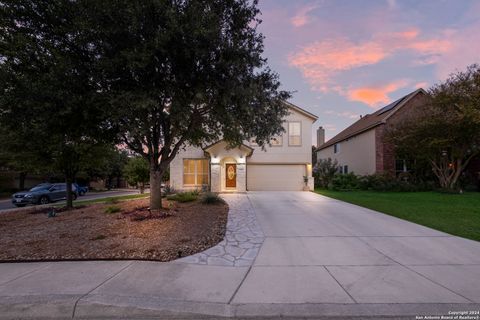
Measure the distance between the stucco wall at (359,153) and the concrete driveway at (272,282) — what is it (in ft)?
55.4

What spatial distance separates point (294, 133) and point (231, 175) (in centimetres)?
602

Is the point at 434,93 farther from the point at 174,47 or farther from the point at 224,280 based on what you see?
the point at 224,280

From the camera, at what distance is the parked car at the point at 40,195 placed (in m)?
17.3

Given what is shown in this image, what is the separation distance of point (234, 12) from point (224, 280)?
7314mm

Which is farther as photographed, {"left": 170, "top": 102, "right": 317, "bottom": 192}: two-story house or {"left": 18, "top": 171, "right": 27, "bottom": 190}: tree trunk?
{"left": 18, "top": 171, "right": 27, "bottom": 190}: tree trunk

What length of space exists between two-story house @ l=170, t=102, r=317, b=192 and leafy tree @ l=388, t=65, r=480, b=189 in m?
6.71

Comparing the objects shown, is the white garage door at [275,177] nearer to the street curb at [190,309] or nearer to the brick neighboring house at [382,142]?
the brick neighboring house at [382,142]

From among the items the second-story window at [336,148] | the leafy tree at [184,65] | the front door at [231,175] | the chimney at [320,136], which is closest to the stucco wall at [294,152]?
the front door at [231,175]

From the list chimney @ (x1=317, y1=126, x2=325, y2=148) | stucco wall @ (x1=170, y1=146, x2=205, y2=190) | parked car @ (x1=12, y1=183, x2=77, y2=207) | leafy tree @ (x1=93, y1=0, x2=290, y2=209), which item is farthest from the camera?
chimney @ (x1=317, y1=126, x2=325, y2=148)

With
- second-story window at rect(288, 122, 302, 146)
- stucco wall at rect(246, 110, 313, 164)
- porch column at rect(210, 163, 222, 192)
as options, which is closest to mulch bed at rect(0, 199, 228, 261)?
porch column at rect(210, 163, 222, 192)

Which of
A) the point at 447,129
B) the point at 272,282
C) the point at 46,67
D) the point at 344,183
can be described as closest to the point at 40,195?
the point at 46,67

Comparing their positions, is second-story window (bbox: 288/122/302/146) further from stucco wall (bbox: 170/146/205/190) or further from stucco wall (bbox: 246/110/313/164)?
stucco wall (bbox: 170/146/205/190)

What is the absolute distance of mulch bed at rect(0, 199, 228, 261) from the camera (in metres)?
5.32

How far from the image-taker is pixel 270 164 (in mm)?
20500
